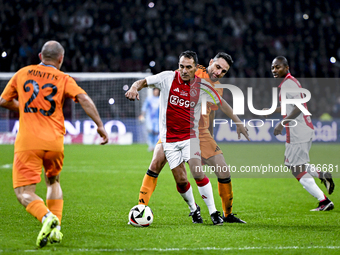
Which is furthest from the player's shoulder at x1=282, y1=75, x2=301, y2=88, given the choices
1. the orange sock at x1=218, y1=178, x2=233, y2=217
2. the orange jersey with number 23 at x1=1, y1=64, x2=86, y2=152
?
the orange jersey with number 23 at x1=1, y1=64, x2=86, y2=152

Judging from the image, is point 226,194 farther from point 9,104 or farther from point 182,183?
point 9,104

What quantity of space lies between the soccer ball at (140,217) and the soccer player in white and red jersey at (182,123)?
1.64 feet

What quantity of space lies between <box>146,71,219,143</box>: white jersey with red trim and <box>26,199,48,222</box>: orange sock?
1.70m

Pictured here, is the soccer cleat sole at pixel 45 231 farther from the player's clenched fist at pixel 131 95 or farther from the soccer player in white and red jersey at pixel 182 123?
the soccer player in white and red jersey at pixel 182 123

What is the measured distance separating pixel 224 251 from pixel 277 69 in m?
3.33

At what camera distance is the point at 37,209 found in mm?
3844

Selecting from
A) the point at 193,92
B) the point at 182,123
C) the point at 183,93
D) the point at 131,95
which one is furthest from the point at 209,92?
the point at 131,95

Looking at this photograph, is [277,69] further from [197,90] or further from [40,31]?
[40,31]

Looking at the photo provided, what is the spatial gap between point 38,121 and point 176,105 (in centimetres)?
169

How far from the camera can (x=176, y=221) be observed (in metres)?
5.27

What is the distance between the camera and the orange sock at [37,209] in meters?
3.82

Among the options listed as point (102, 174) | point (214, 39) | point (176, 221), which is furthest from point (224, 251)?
point (214, 39)

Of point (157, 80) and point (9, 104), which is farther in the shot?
point (157, 80)

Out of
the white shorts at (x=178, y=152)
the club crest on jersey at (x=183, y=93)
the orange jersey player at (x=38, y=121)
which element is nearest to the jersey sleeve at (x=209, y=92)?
the club crest on jersey at (x=183, y=93)
